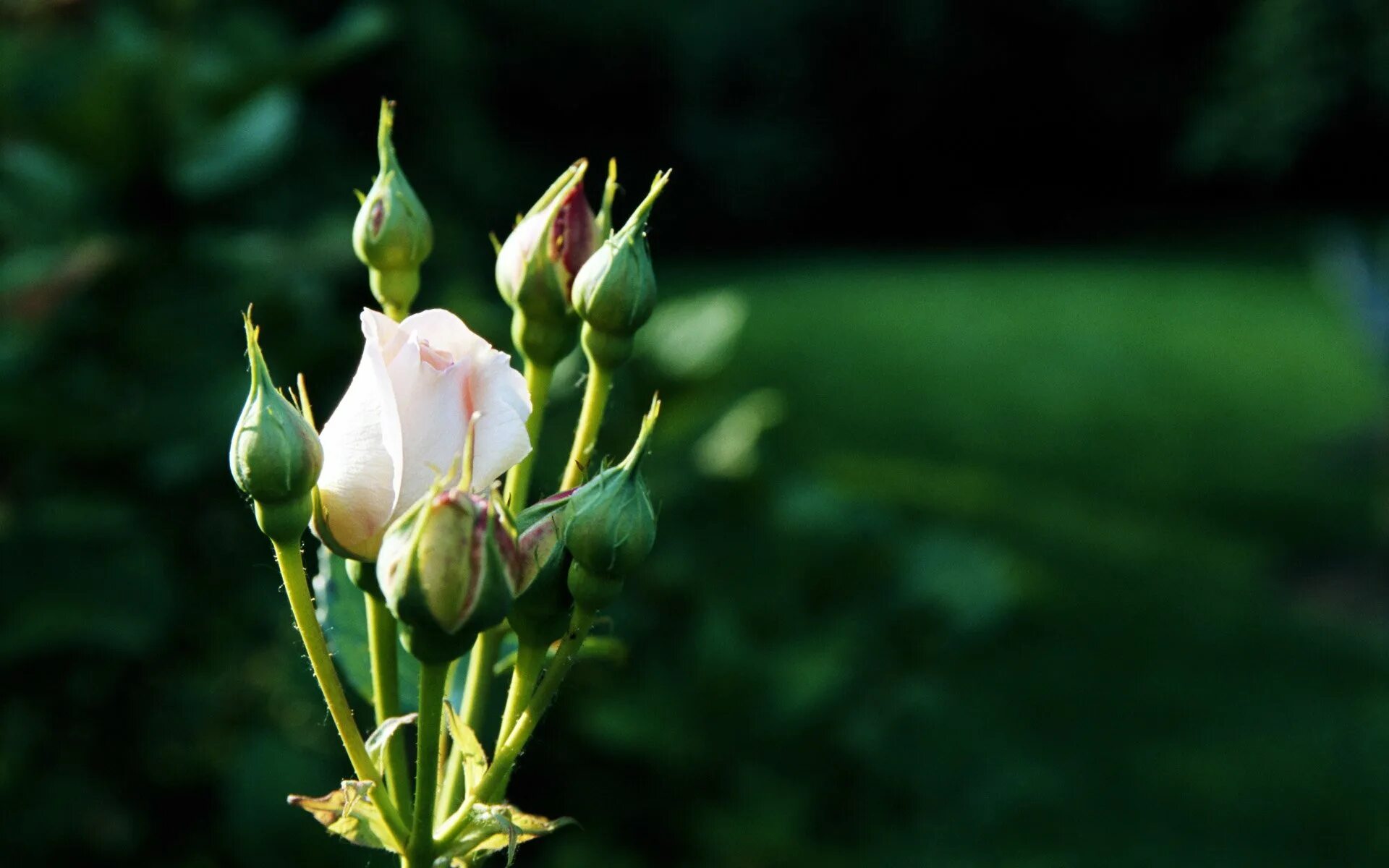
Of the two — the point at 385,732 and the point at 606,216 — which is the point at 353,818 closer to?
the point at 385,732

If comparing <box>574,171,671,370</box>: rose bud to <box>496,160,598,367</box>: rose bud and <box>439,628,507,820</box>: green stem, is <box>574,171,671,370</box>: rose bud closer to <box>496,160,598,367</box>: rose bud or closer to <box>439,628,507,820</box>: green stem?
<box>496,160,598,367</box>: rose bud

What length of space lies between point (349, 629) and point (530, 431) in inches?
5.4

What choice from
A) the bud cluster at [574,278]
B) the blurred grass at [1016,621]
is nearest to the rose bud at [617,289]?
the bud cluster at [574,278]

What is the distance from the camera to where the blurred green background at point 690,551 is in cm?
184

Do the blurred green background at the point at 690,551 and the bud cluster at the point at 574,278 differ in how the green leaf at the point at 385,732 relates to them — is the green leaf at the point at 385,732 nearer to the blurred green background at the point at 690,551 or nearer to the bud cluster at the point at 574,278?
the bud cluster at the point at 574,278

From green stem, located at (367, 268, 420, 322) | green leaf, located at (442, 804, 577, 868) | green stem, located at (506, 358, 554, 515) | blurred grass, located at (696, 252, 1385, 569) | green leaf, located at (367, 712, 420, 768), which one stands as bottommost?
green leaf, located at (442, 804, 577, 868)

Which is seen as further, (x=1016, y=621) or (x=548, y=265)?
(x=1016, y=621)

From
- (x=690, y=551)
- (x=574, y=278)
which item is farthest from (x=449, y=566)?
(x=690, y=551)

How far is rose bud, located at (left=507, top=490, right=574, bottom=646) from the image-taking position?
55 cm

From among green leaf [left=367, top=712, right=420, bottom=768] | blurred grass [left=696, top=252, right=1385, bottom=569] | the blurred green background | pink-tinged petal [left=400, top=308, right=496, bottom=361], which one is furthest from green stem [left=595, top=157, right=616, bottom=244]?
blurred grass [left=696, top=252, right=1385, bottom=569]

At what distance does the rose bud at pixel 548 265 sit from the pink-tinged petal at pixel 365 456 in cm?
14

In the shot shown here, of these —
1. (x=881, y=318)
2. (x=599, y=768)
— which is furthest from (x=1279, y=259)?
(x=599, y=768)

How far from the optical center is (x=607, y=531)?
54 cm

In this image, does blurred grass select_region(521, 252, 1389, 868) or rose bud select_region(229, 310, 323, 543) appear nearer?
rose bud select_region(229, 310, 323, 543)
